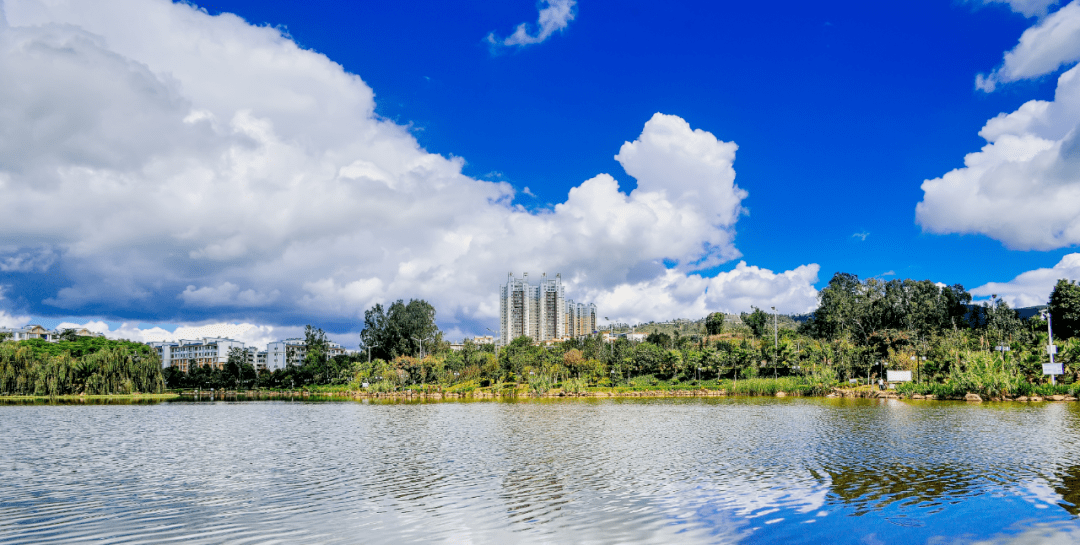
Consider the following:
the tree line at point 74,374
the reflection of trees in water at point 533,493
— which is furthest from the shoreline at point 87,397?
the reflection of trees in water at point 533,493

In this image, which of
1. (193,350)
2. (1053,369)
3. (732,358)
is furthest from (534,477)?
(193,350)

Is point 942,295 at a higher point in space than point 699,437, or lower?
higher

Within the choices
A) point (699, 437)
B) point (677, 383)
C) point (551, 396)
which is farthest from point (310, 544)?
point (677, 383)

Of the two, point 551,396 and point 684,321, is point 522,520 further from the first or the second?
point 684,321

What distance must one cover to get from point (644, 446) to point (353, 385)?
6406 cm

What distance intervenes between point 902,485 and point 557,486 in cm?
730

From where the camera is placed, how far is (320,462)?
17.6m

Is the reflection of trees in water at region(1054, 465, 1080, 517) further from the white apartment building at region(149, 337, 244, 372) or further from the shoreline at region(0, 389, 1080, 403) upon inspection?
the white apartment building at region(149, 337, 244, 372)

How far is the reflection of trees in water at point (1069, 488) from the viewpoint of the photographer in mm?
10945

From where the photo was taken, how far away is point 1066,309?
7188 centimetres

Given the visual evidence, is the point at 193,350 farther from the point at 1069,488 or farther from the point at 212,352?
the point at 1069,488

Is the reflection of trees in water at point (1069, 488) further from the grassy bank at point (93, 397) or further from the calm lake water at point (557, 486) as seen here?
the grassy bank at point (93, 397)

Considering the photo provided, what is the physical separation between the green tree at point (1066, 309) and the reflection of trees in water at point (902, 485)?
231 ft

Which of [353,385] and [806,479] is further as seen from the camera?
[353,385]
